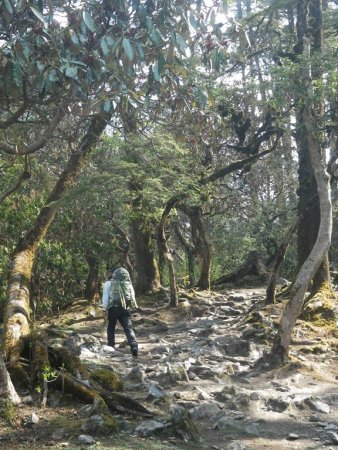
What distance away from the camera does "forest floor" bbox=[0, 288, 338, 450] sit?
593cm

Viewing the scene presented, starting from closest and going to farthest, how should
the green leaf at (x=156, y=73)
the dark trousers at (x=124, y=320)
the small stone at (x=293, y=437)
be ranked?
the green leaf at (x=156, y=73), the small stone at (x=293, y=437), the dark trousers at (x=124, y=320)

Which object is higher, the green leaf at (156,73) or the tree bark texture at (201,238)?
the green leaf at (156,73)

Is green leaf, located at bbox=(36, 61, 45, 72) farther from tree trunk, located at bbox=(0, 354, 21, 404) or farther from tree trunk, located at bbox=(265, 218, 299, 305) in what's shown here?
tree trunk, located at bbox=(265, 218, 299, 305)

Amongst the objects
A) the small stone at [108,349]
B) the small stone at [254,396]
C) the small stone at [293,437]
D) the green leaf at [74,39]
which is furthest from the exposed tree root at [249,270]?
the green leaf at [74,39]

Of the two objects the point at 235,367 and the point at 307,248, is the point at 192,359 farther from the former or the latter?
the point at 307,248

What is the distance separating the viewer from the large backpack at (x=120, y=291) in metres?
11.1

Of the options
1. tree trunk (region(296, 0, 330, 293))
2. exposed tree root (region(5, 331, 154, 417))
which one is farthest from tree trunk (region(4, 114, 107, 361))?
tree trunk (region(296, 0, 330, 293))

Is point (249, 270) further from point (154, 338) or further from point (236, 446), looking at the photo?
point (236, 446)

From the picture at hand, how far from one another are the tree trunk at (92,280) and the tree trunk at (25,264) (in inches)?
213

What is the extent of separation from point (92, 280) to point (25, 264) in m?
7.67

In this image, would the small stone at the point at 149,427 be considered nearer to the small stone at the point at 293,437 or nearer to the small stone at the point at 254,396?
the small stone at the point at 293,437

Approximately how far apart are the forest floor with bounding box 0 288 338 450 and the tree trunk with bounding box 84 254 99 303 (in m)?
2.95

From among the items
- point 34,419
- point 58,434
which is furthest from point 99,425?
point 34,419

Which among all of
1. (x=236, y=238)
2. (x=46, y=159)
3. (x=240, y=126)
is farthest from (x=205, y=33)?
(x=236, y=238)
